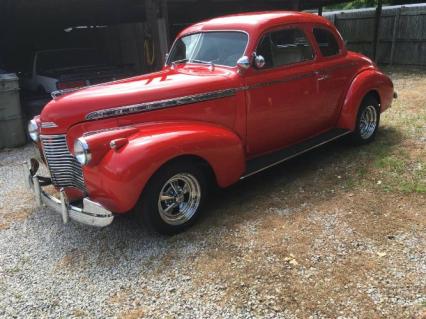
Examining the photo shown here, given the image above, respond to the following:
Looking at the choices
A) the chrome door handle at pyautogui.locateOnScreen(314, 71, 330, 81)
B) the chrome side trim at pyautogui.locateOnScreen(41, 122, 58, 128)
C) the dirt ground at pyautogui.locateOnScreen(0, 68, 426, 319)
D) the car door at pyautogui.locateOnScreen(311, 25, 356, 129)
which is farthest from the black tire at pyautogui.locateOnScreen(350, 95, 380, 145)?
the chrome side trim at pyautogui.locateOnScreen(41, 122, 58, 128)

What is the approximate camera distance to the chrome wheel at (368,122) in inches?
232

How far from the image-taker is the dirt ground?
299 centimetres

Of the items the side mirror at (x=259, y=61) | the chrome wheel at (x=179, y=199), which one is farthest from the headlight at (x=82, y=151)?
the side mirror at (x=259, y=61)

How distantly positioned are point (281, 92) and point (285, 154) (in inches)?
28.8

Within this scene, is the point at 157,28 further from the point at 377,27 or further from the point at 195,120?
the point at 377,27

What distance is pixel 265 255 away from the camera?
11.6ft

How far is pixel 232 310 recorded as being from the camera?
293 centimetres

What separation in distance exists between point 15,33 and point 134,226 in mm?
11677

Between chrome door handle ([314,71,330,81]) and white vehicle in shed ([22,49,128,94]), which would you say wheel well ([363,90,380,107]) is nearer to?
chrome door handle ([314,71,330,81])

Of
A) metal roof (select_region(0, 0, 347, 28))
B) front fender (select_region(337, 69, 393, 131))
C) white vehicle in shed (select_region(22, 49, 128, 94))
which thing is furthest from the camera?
metal roof (select_region(0, 0, 347, 28))

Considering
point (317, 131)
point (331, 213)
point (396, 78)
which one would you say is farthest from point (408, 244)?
point (396, 78)

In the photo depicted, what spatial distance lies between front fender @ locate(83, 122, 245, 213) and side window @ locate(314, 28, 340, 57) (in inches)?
86.8

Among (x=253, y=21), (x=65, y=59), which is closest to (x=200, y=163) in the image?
(x=253, y=21)

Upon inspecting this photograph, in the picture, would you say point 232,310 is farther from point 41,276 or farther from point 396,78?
point 396,78
